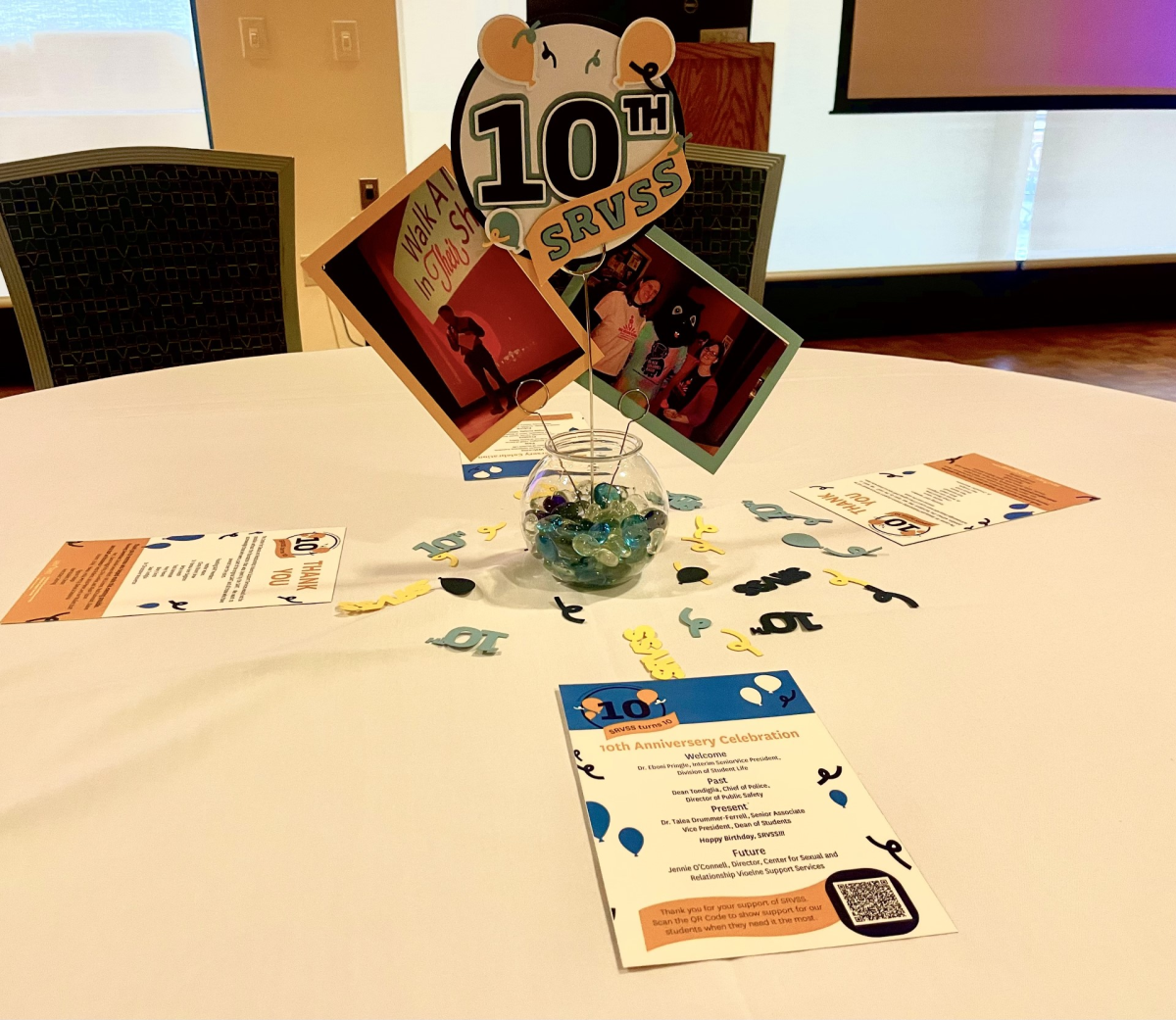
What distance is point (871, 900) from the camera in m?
0.50

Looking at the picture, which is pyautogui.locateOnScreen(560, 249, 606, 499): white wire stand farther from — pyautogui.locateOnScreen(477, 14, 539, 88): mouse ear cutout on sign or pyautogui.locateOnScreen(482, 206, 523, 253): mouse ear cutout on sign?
pyautogui.locateOnScreen(477, 14, 539, 88): mouse ear cutout on sign

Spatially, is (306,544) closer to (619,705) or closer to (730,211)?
(619,705)

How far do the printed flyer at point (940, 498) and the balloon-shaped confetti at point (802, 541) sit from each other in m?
0.07

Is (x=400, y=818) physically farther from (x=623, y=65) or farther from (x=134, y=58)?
(x=134, y=58)

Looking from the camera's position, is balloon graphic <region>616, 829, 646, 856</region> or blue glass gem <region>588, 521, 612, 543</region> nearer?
balloon graphic <region>616, 829, 646, 856</region>

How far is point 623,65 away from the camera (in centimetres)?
76

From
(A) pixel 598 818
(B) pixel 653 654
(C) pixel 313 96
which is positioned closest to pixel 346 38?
(C) pixel 313 96

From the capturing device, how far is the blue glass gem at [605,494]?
0.82 metres

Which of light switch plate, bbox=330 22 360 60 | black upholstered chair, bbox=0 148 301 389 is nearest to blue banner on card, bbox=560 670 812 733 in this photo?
black upholstered chair, bbox=0 148 301 389

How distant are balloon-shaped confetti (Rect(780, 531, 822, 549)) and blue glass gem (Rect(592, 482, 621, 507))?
0.19 meters

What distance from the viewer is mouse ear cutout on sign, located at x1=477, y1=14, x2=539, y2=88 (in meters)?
0.73

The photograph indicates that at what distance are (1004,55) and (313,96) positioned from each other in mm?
2798

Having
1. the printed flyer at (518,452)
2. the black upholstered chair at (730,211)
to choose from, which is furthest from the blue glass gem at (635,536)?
the black upholstered chair at (730,211)

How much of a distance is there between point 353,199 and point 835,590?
2913mm
